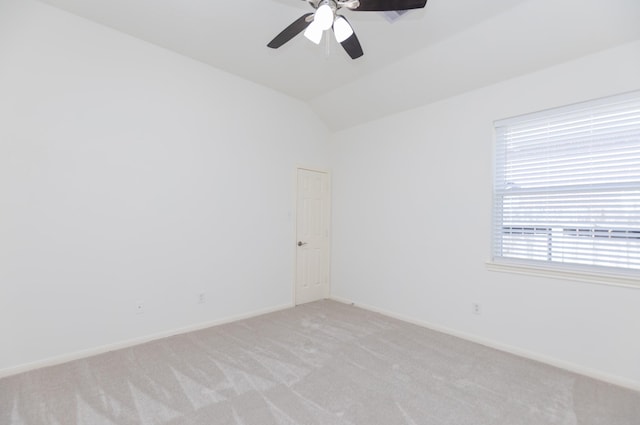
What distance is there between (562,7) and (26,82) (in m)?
4.42

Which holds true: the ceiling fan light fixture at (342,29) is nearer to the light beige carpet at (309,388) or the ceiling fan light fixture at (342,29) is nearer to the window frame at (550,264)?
the window frame at (550,264)

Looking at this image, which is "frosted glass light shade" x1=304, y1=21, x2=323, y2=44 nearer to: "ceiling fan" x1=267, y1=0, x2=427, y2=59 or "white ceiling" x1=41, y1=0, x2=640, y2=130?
"ceiling fan" x1=267, y1=0, x2=427, y2=59

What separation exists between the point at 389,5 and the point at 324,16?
41 centimetres

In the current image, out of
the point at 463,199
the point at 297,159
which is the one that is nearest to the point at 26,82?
the point at 297,159

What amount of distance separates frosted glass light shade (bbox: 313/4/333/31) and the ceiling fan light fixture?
0.18 metres

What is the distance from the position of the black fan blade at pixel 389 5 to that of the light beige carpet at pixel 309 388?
2.63m

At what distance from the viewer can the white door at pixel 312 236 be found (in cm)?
454

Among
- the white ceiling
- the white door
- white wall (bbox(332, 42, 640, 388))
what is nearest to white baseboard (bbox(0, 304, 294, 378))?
the white door

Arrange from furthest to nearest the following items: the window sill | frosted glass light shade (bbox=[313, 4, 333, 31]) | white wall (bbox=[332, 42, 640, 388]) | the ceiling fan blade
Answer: white wall (bbox=[332, 42, 640, 388]), the window sill, the ceiling fan blade, frosted glass light shade (bbox=[313, 4, 333, 31])

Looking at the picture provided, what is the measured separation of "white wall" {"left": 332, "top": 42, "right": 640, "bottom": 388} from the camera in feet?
8.23

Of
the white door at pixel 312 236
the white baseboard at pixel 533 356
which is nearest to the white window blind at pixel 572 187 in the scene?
the white baseboard at pixel 533 356

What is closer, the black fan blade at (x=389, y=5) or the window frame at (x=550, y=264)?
the black fan blade at (x=389, y=5)

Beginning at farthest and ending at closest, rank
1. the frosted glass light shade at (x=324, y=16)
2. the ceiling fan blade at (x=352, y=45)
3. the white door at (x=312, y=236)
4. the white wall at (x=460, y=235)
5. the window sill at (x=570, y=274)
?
the white door at (x=312, y=236) < the white wall at (x=460, y=235) < the window sill at (x=570, y=274) < the ceiling fan blade at (x=352, y=45) < the frosted glass light shade at (x=324, y=16)

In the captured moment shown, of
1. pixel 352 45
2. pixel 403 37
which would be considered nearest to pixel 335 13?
pixel 352 45
